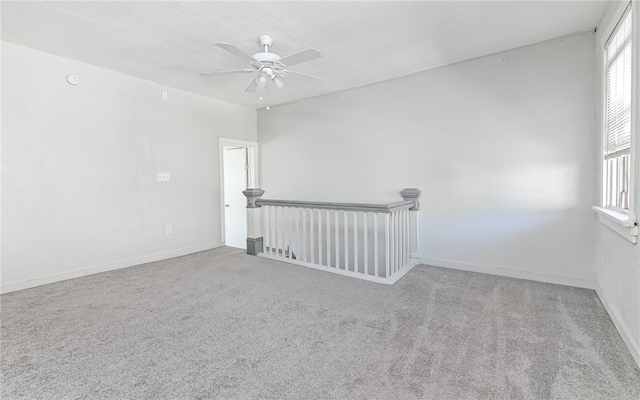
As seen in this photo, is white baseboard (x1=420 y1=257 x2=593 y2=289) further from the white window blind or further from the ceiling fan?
the ceiling fan

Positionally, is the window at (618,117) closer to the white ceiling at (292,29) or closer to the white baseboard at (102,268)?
the white ceiling at (292,29)

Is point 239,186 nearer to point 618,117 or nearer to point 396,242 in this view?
point 396,242

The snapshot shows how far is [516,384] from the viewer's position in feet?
5.16

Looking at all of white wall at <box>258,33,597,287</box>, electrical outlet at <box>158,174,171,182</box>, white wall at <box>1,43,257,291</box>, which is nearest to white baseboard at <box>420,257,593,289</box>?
white wall at <box>258,33,597,287</box>

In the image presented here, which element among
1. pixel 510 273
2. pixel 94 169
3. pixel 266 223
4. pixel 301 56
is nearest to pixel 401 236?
pixel 510 273

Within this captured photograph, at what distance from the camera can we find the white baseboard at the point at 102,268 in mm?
3059

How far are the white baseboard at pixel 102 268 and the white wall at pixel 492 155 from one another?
2549 millimetres

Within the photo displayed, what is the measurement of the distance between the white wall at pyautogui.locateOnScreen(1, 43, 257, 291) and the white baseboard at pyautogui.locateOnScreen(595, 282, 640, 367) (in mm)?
4848

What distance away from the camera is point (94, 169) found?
3598 mm

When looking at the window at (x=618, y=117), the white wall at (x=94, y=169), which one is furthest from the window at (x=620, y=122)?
the white wall at (x=94, y=169)

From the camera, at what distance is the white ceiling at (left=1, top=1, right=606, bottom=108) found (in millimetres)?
2377

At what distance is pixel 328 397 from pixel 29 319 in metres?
2.59

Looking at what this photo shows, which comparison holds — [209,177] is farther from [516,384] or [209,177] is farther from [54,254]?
[516,384]

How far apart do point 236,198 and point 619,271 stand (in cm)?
522
